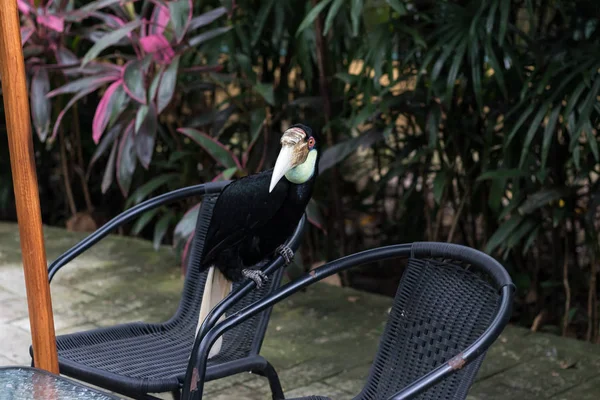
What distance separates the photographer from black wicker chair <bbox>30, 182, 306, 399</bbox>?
2168mm

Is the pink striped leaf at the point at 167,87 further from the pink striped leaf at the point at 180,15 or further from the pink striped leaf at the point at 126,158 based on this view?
the pink striped leaf at the point at 126,158

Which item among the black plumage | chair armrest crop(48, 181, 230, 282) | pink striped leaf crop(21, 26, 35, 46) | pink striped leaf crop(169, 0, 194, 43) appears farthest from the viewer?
pink striped leaf crop(21, 26, 35, 46)

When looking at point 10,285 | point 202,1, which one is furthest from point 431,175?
point 10,285

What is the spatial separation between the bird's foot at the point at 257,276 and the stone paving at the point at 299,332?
104 centimetres

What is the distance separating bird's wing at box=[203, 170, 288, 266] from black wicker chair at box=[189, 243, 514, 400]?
0.18 m

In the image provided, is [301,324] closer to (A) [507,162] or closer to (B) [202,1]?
(A) [507,162]

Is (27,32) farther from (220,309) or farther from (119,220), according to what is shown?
(220,309)

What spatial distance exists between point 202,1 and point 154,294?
150 cm

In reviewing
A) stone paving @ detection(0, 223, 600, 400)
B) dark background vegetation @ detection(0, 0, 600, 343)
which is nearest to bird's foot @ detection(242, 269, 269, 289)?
stone paving @ detection(0, 223, 600, 400)

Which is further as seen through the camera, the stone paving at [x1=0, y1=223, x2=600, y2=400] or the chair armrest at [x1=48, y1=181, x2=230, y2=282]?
the stone paving at [x1=0, y1=223, x2=600, y2=400]

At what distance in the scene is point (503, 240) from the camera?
364 cm

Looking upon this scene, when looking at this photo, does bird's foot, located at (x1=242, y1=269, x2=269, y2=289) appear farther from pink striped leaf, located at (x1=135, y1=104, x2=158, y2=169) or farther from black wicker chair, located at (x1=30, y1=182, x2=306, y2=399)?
pink striped leaf, located at (x1=135, y1=104, x2=158, y2=169)

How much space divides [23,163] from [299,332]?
7.45 ft

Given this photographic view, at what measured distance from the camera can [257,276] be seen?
216 centimetres
